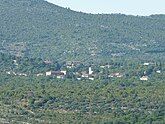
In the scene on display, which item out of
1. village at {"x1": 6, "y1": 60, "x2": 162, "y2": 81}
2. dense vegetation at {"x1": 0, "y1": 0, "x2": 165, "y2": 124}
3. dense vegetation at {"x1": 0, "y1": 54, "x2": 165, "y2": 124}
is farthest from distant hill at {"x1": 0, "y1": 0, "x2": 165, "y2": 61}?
dense vegetation at {"x1": 0, "y1": 54, "x2": 165, "y2": 124}

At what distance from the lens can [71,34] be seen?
574 ft

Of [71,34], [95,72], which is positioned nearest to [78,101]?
[95,72]

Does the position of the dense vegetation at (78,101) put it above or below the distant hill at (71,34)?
below

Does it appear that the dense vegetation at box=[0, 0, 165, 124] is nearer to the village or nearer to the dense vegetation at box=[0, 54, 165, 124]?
the dense vegetation at box=[0, 54, 165, 124]

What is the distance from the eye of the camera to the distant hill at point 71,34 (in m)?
159

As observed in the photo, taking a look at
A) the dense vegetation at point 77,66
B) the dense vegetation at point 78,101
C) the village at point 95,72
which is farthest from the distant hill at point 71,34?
the dense vegetation at point 78,101

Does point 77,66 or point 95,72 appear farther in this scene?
point 77,66

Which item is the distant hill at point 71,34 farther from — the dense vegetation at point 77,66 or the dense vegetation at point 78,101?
the dense vegetation at point 78,101

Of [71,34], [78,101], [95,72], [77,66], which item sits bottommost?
[78,101]

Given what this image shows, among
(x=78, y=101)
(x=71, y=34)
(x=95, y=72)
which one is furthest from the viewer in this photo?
(x=71, y=34)

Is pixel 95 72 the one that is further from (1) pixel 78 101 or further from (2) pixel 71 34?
(2) pixel 71 34

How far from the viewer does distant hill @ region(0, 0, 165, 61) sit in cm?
15912

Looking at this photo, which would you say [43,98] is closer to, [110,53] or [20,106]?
[20,106]

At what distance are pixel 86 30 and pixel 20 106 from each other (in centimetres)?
10267
